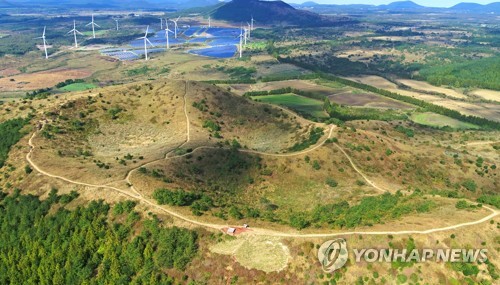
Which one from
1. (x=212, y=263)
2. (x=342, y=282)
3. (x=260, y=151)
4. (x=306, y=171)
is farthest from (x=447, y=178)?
(x=212, y=263)

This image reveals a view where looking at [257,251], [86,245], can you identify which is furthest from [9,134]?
[257,251]

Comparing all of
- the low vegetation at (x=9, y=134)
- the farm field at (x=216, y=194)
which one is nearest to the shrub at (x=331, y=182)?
the farm field at (x=216, y=194)

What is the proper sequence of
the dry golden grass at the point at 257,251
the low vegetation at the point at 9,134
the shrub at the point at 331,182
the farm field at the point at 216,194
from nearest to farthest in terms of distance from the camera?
the dry golden grass at the point at 257,251
the farm field at the point at 216,194
the shrub at the point at 331,182
the low vegetation at the point at 9,134

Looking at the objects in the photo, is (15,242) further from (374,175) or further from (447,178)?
(447,178)

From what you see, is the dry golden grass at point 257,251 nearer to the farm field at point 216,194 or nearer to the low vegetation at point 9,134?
the farm field at point 216,194

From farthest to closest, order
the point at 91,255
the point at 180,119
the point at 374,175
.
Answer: the point at 180,119 < the point at 374,175 < the point at 91,255

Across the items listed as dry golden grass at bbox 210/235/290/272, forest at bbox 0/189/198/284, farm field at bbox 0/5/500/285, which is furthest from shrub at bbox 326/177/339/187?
forest at bbox 0/189/198/284

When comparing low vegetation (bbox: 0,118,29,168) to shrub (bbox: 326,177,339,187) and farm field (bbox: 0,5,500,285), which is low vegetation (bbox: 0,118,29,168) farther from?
shrub (bbox: 326,177,339,187)

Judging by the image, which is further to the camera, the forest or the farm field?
the forest
